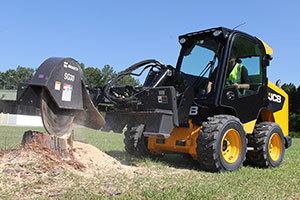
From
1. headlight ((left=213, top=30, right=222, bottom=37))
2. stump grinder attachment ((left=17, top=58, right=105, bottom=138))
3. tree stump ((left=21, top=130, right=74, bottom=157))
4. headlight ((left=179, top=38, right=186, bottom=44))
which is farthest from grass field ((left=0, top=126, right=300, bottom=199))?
headlight ((left=179, top=38, right=186, bottom=44))

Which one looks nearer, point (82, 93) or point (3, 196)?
point (3, 196)

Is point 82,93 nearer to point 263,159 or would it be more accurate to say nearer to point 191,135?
point 191,135

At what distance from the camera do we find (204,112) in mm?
5816

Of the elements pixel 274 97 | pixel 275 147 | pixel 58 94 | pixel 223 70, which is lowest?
pixel 275 147

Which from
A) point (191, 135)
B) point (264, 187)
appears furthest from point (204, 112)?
point (264, 187)

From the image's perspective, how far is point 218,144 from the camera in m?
5.08

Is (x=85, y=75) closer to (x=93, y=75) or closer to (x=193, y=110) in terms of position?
(x=93, y=75)

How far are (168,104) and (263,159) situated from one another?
8.15 feet

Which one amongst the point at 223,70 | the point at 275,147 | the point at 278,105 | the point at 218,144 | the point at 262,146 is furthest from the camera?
the point at 278,105

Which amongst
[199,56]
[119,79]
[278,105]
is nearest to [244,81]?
[199,56]

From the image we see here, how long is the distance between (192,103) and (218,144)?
96 cm

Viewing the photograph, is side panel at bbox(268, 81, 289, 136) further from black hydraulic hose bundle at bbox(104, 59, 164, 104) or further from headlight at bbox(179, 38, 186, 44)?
black hydraulic hose bundle at bbox(104, 59, 164, 104)

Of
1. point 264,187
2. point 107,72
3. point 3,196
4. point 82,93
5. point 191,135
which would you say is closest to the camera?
point 3,196

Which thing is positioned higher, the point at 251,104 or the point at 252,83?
the point at 252,83
